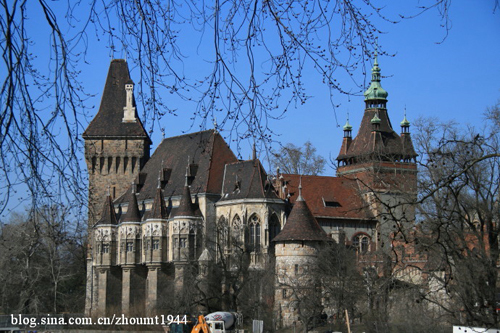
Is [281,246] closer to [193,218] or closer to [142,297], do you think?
[193,218]

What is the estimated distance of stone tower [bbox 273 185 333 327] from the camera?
49.3 metres

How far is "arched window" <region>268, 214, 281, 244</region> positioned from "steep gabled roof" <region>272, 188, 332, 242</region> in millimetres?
5422

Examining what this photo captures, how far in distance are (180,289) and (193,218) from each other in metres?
7.69

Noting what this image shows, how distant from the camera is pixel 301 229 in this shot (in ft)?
180

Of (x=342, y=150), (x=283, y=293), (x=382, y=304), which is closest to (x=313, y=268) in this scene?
(x=283, y=293)

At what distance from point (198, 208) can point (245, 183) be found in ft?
13.8

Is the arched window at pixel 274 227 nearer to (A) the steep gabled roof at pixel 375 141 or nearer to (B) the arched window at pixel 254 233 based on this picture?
(B) the arched window at pixel 254 233

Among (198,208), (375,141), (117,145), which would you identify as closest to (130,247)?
(198,208)

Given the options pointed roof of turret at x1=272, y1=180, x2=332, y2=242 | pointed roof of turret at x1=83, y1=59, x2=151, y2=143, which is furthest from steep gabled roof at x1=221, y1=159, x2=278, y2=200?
pointed roof of turret at x1=83, y1=59, x2=151, y2=143

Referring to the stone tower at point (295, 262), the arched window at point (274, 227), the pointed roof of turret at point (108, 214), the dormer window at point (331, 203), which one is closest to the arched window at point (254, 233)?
the arched window at point (274, 227)

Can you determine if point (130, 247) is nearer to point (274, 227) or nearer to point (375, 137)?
point (274, 227)

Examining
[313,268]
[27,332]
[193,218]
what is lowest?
[27,332]

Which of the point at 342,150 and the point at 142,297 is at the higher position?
the point at 342,150

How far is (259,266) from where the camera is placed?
191ft
